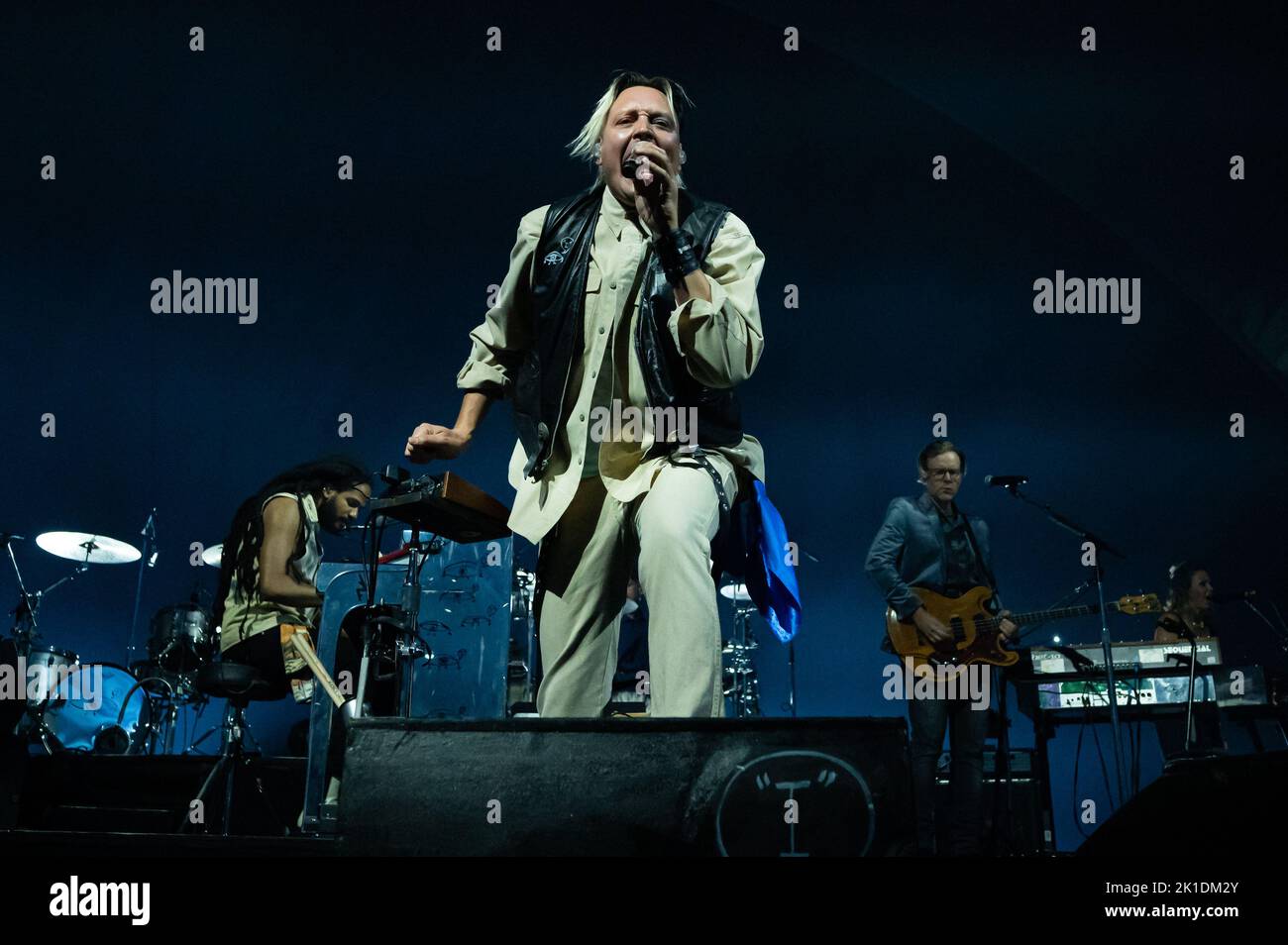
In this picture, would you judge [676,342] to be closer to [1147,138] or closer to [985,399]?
[1147,138]

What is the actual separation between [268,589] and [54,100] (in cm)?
531

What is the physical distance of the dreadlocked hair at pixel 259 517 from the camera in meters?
4.81

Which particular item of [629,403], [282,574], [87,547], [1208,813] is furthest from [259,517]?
[1208,813]

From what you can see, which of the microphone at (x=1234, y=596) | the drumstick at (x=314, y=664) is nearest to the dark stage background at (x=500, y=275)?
the microphone at (x=1234, y=596)

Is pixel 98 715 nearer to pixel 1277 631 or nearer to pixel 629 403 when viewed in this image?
pixel 629 403

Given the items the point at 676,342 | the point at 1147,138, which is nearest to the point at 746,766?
the point at 676,342

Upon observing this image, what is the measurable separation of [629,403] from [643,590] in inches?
18.6

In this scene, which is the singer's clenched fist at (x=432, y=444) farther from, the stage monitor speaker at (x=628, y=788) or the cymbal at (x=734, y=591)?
the cymbal at (x=734, y=591)

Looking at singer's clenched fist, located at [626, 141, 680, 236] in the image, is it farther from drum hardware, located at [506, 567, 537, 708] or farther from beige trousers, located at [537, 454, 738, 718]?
drum hardware, located at [506, 567, 537, 708]

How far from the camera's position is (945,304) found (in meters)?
8.45

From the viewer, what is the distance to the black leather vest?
2287 millimetres

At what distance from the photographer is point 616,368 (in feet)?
7.82

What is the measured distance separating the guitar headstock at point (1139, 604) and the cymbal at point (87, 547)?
6955 mm

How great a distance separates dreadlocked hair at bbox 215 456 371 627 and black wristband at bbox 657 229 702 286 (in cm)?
322
